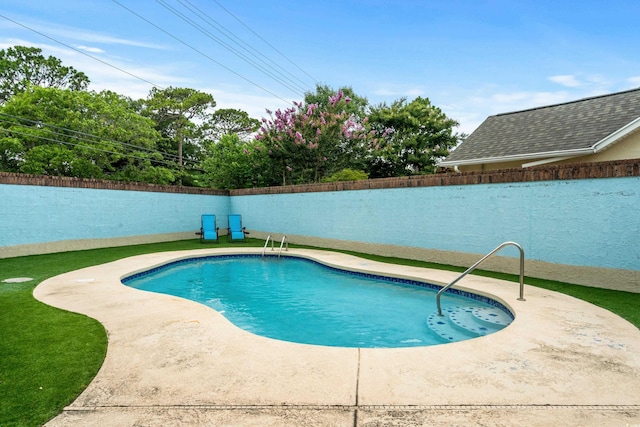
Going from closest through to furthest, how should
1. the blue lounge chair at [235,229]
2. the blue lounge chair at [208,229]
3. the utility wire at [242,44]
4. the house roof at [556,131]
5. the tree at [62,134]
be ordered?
1. the house roof at [556,131]
2. the blue lounge chair at [208,229]
3. the blue lounge chair at [235,229]
4. the utility wire at [242,44]
5. the tree at [62,134]

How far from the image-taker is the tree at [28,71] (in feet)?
78.9

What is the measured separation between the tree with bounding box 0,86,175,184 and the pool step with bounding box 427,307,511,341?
1988 centimetres

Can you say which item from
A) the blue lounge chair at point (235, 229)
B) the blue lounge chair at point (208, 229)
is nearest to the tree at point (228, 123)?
the blue lounge chair at point (235, 229)

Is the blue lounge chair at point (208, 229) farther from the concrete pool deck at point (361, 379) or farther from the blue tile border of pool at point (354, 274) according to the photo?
the concrete pool deck at point (361, 379)

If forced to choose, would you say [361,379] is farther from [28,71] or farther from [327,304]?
[28,71]

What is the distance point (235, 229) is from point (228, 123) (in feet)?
78.1

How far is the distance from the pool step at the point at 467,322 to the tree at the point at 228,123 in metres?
31.5

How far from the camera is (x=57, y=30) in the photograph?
603 inches

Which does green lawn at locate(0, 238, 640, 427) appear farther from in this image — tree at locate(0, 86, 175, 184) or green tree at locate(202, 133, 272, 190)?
tree at locate(0, 86, 175, 184)

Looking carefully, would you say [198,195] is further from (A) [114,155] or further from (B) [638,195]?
(B) [638,195]

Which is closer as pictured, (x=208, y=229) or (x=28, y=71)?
(x=208, y=229)

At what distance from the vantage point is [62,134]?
19.2 meters

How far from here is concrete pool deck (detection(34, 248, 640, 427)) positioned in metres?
2.44

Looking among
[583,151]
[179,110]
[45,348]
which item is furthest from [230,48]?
[45,348]
